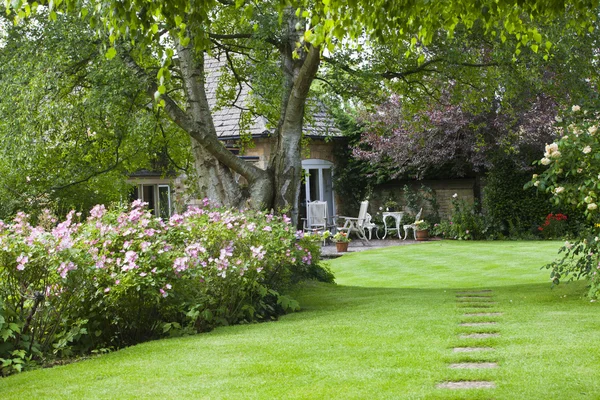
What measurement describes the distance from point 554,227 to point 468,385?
16.8m

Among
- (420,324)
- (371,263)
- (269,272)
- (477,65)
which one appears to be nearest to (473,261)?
(371,263)

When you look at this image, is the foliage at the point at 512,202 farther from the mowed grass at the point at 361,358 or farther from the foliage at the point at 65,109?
the mowed grass at the point at 361,358

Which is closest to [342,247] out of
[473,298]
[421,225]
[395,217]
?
[421,225]

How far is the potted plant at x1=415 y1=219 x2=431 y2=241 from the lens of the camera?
22734 mm

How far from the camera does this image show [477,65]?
12234 millimetres

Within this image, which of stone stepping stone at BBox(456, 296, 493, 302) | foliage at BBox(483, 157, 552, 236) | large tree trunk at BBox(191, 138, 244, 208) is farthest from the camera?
foliage at BBox(483, 157, 552, 236)

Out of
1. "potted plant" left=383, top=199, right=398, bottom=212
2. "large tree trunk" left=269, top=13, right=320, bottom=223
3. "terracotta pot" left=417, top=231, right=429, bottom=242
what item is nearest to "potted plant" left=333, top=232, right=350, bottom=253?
"terracotta pot" left=417, top=231, right=429, bottom=242

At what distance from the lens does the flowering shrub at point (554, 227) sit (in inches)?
811

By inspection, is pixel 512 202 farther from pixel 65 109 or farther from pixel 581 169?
pixel 65 109

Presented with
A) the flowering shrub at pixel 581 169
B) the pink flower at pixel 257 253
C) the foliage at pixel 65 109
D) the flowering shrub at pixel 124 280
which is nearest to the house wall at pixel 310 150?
the foliage at pixel 65 109

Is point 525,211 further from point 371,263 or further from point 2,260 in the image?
point 2,260

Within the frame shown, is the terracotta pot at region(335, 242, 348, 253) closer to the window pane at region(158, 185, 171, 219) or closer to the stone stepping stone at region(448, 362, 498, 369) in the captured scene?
→ the window pane at region(158, 185, 171, 219)

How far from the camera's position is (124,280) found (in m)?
→ 6.63

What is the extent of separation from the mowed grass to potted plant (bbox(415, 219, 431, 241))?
13.3 metres
